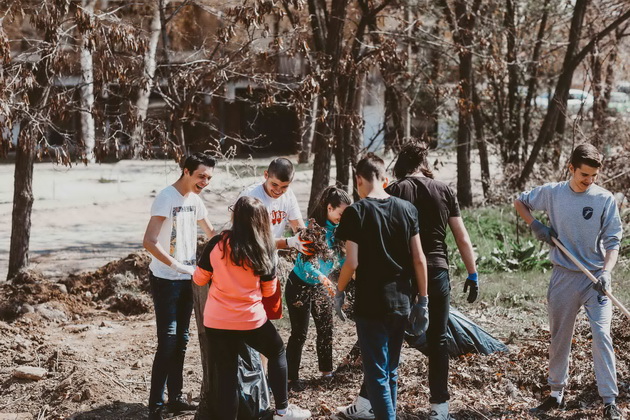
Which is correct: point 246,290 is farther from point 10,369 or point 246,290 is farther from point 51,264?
point 51,264

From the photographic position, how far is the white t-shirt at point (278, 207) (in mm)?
5395

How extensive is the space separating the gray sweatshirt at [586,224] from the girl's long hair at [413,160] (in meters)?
0.83

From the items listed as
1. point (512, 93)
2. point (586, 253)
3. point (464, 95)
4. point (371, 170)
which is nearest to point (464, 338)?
point (586, 253)

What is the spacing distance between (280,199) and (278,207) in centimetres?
6

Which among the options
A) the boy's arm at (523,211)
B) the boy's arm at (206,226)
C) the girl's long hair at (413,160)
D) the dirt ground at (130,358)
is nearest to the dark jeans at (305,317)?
the dirt ground at (130,358)

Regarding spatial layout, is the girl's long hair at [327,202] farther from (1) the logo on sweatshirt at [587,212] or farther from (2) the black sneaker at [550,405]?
(2) the black sneaker at [550,405]

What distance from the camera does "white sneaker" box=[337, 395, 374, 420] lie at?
494 centimetres

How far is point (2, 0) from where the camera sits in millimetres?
9125

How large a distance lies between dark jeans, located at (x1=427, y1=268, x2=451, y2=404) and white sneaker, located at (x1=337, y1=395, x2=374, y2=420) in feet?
1.28

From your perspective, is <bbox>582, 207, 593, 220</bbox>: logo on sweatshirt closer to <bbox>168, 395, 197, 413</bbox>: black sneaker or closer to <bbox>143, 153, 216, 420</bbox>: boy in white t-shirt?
<bbox>143, 153, 216, 420</bbox>: boy in white t-shirt

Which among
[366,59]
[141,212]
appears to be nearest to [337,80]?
[366,59]

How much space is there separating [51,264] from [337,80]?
4.71m

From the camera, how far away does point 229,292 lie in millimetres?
4363

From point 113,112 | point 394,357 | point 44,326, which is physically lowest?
→ point 44,326
